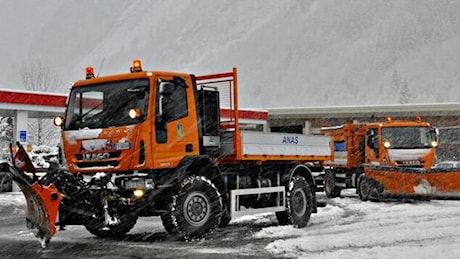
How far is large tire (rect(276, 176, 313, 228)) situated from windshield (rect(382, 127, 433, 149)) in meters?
7.02

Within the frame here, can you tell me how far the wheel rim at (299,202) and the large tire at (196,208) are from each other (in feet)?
7.84

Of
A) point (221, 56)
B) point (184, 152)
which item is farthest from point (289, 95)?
point (184, 152)

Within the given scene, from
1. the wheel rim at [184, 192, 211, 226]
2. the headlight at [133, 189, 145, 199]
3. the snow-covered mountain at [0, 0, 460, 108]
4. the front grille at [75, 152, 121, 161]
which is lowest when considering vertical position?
the wheel rim at [184, 192, 211, 226]

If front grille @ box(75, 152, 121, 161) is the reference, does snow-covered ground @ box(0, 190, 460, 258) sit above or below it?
below

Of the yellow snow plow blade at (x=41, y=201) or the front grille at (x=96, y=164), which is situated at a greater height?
the front grille at (x=96, y=164)

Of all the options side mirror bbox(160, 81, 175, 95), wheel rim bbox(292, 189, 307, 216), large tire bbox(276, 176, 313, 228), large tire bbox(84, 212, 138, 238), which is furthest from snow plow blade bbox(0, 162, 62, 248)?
wheel rim bbox(292, 189, 307, 216)

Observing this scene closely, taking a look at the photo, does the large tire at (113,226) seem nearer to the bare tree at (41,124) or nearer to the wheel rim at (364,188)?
the wheel rim at (364,188)

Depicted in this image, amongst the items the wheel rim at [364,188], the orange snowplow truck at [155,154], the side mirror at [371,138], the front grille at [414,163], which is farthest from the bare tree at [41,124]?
the orange snowplow truck at [155,154]

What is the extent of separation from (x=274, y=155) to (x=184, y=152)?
85.0 inches

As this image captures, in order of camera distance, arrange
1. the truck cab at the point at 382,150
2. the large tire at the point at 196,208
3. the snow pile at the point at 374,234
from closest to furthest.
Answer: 1. the snow pile at the point at 374,234
2. the large tire at the point at 196,208
3. the truck cab at the point at 382,150

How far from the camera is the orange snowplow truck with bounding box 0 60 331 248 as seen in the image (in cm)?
977

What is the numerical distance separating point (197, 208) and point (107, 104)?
7.26 feet

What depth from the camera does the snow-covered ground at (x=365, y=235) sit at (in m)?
8.81

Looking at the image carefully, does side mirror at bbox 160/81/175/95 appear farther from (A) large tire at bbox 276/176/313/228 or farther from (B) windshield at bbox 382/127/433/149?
(B) windshield at bbox 382/127/433/149
